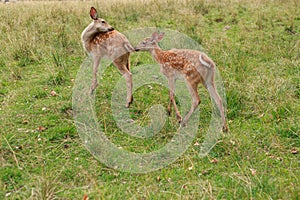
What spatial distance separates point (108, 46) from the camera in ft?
21.0

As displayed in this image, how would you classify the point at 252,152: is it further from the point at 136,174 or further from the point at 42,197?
the point at 42,197

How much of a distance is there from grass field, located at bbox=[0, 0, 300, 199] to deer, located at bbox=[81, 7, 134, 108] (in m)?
0.56

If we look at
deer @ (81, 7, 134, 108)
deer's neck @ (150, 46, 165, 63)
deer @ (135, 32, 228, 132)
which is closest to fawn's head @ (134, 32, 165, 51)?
deer's neck @ (150, 46, 165, 63)

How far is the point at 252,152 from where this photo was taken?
5.00 m

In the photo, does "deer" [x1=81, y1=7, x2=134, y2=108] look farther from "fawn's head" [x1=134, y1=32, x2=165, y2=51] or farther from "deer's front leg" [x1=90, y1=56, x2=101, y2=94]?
"fawn's head" [x1=134, y1=32, x2=165, y2=51]

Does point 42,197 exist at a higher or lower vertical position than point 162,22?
higher

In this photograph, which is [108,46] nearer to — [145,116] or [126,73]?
[126,73]

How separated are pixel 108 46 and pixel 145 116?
4.55 ft

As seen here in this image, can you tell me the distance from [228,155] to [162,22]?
800 centimetres

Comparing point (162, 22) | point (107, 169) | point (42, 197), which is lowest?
point (162, 22)

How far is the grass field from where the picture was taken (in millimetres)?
4344

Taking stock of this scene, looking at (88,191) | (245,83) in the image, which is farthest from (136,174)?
(245,83)

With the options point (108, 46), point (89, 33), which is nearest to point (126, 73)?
point (108, 46)

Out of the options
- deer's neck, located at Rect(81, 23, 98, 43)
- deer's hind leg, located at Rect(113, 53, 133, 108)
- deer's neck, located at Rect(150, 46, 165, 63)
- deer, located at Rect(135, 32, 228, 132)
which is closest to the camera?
deer, located at Rect(135, 32, 228, 132)
